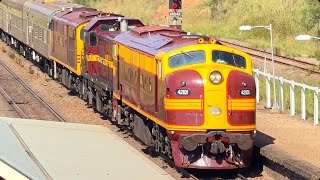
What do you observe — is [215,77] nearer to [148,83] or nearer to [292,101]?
[148,83]

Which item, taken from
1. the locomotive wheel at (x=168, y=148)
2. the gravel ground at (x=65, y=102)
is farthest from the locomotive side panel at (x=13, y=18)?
the locomotive wheel at (x=168, y=148)

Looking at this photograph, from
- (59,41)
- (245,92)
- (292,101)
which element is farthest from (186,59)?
(59,41)

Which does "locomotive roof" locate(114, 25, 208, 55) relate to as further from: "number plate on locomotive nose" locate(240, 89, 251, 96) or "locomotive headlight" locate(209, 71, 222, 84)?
"number plate on locomotive nose" locate(240, 89, 251, 96)

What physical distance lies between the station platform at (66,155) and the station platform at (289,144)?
760 centimetres

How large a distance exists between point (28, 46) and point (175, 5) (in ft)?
46.0

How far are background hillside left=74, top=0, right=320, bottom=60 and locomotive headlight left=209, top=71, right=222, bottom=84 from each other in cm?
2476

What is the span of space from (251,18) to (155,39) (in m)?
38.7

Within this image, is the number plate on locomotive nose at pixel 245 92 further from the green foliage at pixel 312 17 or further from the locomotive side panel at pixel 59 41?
the green foliage at pixel 312 17

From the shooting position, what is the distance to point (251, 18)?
54.7m

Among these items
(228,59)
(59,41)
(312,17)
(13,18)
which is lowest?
(312,17)

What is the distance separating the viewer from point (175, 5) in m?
27.0

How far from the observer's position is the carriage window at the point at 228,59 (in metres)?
14.6

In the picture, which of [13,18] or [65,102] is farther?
[13,18]

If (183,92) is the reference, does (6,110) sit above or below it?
below
